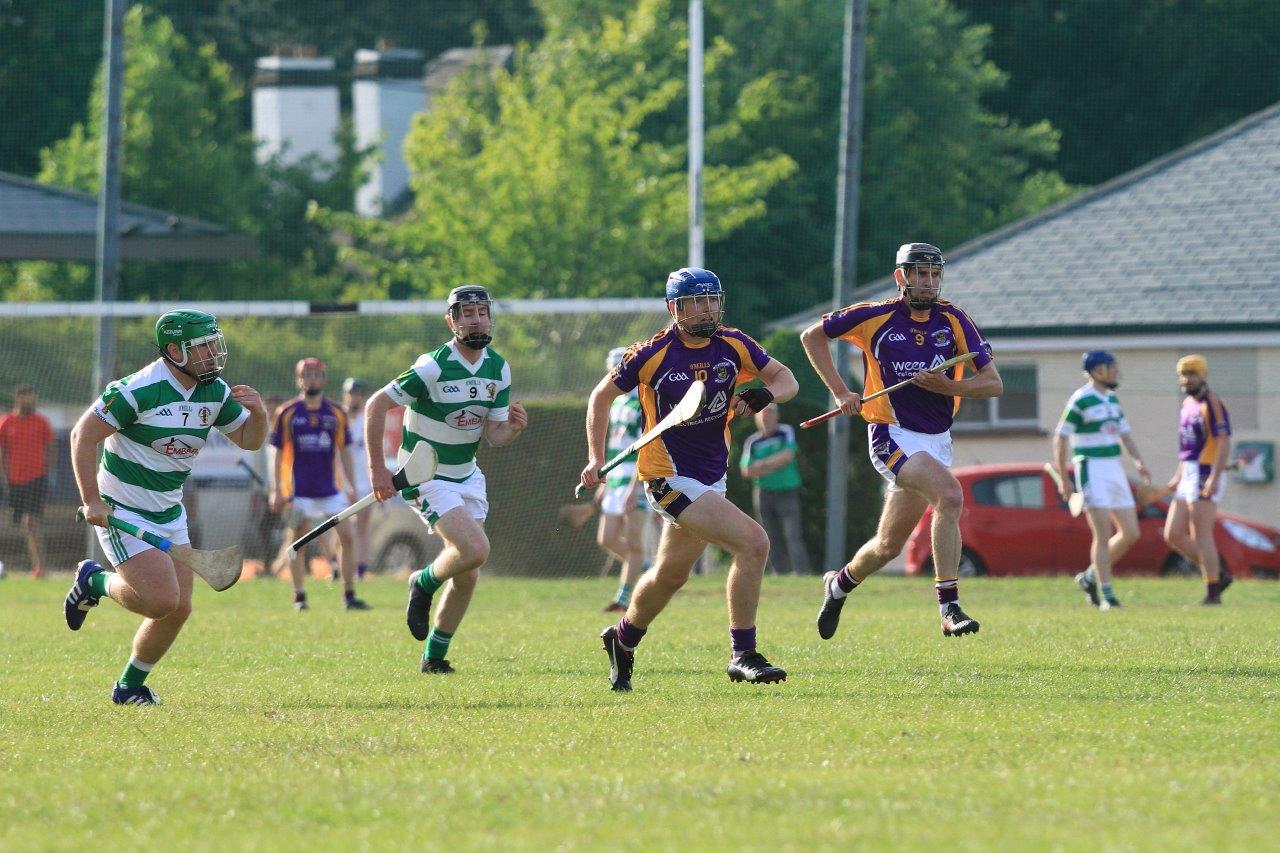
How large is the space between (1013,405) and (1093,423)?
1297cm

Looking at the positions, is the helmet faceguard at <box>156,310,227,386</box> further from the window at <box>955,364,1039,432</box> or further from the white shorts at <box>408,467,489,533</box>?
the window at <box>955,364,1039,432</box>

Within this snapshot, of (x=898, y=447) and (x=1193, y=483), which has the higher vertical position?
(x=898, y=447)

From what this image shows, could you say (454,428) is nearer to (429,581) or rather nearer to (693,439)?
(429,581)

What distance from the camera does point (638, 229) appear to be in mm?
36219

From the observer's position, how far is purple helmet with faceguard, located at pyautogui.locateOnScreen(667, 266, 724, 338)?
9.14 m

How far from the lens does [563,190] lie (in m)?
36.3

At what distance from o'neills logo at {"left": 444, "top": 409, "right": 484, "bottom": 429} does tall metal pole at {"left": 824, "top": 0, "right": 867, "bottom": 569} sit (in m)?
12.0

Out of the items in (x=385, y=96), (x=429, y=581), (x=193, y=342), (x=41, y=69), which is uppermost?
(x=385, y=96)

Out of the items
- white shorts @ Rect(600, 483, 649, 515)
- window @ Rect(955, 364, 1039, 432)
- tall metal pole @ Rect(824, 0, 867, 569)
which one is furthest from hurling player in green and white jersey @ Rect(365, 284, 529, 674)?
window @ Rect(955, 364, 1039, 432)

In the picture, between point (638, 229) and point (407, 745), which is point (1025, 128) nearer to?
point (638, 229)

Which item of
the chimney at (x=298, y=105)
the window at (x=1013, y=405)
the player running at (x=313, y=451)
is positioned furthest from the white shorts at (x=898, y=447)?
the chimney at (x=298, y=105)

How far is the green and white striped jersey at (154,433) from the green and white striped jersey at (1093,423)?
794cm

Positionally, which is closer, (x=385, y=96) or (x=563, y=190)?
(x=563, y=190)

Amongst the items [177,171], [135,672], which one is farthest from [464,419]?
[177,171]
